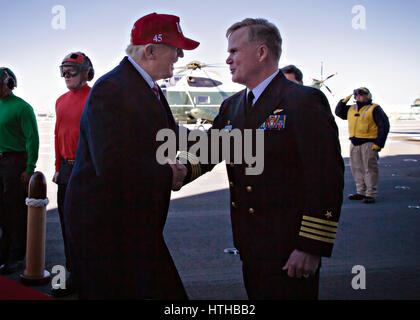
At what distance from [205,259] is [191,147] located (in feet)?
7.43

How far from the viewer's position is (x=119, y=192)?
187 cm

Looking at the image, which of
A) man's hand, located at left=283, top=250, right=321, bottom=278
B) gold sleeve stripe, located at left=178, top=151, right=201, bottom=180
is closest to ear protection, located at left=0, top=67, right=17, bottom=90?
gold sleeve stripe, located at left=178, top=151, right=201, bottom=180

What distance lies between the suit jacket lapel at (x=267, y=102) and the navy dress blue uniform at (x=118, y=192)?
0.48 metres

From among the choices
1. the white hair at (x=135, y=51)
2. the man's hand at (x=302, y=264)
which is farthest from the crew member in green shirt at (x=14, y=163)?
the man's hand at (x=302, y=264)

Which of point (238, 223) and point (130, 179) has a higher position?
point (130, 179)

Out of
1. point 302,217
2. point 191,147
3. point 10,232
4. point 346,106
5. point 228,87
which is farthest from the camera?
point 228,87

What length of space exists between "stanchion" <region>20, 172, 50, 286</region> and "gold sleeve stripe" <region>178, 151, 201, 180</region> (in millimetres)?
1553

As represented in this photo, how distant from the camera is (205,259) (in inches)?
183

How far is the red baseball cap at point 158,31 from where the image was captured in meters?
2.11

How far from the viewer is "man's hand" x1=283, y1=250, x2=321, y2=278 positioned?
1942 mm

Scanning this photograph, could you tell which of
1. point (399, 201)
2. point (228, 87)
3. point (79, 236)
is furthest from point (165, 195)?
point (228, 87)

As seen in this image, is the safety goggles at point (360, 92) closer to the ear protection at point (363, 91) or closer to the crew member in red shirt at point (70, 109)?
the ear protection at point (363, 91)

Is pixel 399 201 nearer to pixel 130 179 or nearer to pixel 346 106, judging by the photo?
pixel 346 106
